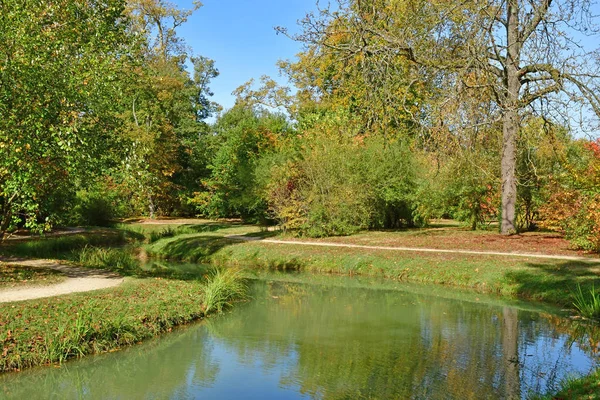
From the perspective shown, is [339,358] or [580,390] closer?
[580,390]

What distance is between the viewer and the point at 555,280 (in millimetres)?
14625

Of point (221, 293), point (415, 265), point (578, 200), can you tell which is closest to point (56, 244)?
point (221, 293)

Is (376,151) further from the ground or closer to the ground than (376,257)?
further from the ground

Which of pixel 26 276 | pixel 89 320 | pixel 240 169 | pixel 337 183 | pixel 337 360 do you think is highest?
pixel 240 169

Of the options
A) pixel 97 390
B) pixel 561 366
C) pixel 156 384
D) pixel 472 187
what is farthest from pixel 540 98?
pixel 472 187

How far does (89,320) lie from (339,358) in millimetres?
4552

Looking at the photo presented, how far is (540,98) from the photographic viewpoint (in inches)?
305

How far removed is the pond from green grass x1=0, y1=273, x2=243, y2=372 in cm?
26

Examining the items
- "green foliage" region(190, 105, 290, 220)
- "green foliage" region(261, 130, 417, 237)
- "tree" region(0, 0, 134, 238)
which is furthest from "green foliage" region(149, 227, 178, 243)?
"tree" region(0, 0, 134, 238)

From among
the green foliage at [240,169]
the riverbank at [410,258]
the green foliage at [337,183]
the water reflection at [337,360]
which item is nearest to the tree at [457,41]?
the water reflection at [337,360]

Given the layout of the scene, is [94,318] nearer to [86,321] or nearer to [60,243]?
[86,321]

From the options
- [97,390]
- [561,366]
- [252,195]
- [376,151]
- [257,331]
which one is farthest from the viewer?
Answer: [252,195]

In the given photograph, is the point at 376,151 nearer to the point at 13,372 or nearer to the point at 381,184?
the point at 381,184

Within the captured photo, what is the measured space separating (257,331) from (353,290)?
5671 millimetres
